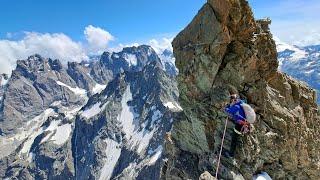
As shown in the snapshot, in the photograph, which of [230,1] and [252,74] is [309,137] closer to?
[252,74]

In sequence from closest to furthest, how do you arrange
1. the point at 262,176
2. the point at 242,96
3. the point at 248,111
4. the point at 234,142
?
the point at 248,111
the point at 234,142
the point at 262,176
the point at 242,96

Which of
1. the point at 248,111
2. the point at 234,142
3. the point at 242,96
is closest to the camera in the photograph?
the point at 248,111

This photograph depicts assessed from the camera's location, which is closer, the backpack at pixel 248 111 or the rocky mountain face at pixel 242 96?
the backpack at pixel 248 111

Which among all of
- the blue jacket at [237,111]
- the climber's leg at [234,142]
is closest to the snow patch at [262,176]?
the climber's leg at [234,142]

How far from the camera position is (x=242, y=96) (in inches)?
1093

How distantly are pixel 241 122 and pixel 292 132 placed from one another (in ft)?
20.4

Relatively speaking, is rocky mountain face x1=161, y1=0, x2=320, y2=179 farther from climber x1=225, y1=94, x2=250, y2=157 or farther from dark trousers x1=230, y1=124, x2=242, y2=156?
climber x1=225, y1=94, x2=250, y2=157

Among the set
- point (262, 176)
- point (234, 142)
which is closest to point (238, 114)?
point (234, 142)

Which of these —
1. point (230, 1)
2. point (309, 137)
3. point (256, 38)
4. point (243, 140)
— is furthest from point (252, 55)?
point (309, 137)

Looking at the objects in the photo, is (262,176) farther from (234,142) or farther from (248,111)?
(248,111)

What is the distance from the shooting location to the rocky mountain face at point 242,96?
89.2 ft

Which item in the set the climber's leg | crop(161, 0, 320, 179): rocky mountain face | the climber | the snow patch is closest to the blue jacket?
the climber

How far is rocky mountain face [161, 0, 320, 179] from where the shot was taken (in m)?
27.2

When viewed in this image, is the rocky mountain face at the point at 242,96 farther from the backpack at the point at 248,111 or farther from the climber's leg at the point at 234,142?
the backpack at the point at 248,111
